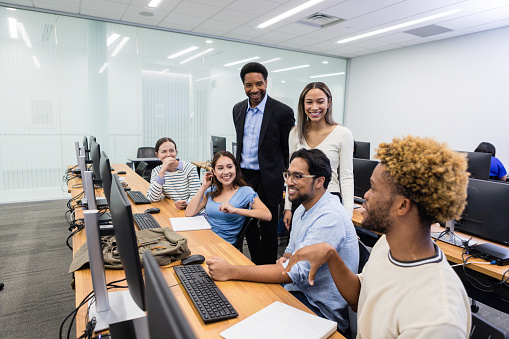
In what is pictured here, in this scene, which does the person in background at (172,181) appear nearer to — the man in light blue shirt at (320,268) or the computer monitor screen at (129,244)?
the man in light blue shirt at (320,268)

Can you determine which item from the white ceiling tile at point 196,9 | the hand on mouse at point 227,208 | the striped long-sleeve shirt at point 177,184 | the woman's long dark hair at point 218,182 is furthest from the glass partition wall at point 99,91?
the hand on mouse at point 227,208

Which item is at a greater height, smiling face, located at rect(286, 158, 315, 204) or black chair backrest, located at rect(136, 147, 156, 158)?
smiling face, located at rect(286, 158, 315, 204)

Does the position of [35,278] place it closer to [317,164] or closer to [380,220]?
[317,164]

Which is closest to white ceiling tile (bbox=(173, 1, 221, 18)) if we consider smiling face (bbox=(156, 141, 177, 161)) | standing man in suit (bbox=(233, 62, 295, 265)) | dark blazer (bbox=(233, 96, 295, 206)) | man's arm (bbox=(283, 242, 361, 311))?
smiling face (bbox=(156, 141, 177, 161))

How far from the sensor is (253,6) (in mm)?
4621

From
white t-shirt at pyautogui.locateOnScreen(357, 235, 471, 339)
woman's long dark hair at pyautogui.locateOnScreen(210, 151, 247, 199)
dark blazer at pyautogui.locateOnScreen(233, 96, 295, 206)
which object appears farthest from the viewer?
dark blazer at pyautogui.locateOnScreen(233, 96, 295, 206)

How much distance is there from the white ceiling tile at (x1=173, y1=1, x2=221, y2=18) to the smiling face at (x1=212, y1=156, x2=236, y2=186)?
10.7 ft

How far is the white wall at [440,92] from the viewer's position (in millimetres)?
5410

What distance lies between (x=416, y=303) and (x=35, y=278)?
3063 mm

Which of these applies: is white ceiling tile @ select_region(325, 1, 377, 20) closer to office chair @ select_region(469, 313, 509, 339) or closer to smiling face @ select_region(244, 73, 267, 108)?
smiling face @ select_region(244, 73, 267, 108)

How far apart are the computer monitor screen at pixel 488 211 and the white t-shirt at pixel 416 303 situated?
1.22 m

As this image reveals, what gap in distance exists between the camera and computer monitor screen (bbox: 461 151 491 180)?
2717 mm

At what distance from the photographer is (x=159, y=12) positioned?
4973 millimetres

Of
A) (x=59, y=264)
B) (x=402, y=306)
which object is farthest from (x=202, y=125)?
(x=402, y=306)
